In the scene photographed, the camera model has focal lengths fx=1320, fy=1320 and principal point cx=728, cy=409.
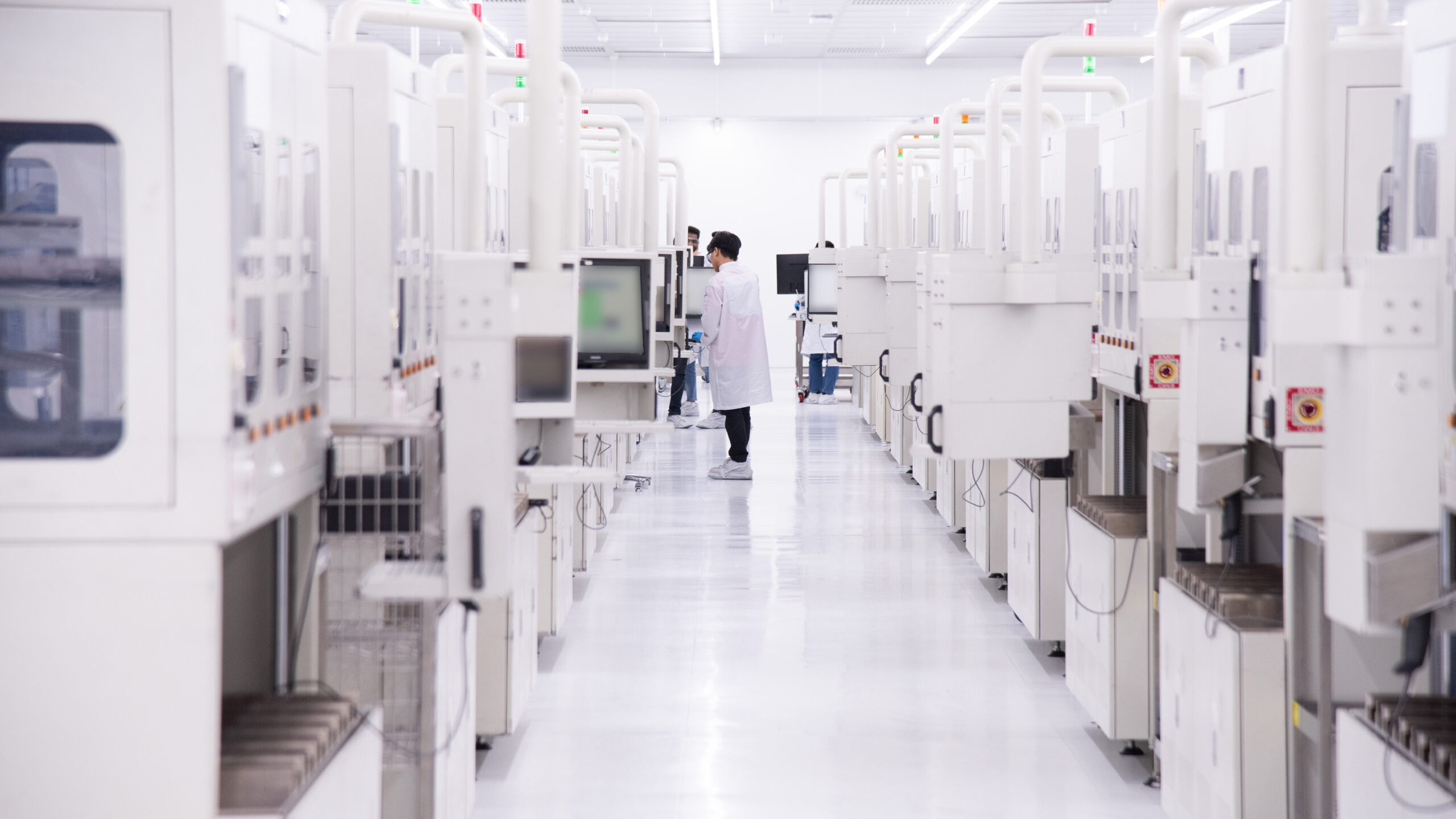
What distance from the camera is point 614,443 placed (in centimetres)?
752

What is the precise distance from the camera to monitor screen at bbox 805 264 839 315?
1134cm

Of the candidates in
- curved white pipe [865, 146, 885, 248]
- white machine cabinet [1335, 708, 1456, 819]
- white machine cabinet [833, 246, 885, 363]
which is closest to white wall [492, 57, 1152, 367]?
curved white pipe [865, 146, 885, 248]

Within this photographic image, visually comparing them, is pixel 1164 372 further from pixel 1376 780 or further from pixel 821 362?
pixel 821 362

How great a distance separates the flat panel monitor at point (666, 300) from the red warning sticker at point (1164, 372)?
123 inches

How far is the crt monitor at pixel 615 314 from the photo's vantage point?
17.3 feet

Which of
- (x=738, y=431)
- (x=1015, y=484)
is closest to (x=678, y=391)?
(x=738, y=431)

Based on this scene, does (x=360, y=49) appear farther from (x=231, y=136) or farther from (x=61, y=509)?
(x=61, y=509)

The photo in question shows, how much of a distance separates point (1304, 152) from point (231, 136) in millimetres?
1921

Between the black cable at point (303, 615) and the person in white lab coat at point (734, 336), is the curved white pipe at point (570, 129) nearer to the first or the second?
the black cable at point (303, 615)

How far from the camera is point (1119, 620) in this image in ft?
13.4

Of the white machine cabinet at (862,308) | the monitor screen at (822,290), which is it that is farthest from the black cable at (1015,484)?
the monitor screen at (822,290)

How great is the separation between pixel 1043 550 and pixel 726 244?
14.7 ft

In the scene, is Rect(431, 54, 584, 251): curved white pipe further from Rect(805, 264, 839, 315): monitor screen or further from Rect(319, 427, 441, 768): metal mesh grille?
Rect(805, 264, 839, 315): monitor screen

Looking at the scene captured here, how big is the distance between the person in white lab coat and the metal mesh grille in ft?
20.2
